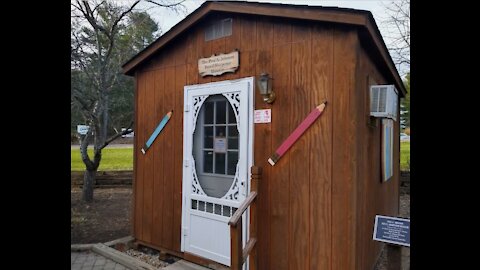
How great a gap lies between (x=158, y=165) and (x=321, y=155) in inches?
98.0

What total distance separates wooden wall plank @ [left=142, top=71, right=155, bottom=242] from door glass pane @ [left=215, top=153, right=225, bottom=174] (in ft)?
4.00

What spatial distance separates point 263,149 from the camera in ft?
11.6

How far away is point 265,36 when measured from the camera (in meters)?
3.54

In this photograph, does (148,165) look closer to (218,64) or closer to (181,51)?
(181,51)

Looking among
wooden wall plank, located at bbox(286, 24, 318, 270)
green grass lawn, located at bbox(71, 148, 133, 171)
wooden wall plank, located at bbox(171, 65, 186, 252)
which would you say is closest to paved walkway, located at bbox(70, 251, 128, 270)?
wooden wall plank, located at bbox(171, 65, 186, 252)

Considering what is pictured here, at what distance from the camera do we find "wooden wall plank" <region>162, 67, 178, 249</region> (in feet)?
14.5

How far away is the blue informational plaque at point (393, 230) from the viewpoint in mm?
2430

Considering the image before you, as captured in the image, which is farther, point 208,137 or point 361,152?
point 208,137

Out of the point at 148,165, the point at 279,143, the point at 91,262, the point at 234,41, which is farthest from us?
the point at 148,165

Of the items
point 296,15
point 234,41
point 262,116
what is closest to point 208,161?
point 262,116

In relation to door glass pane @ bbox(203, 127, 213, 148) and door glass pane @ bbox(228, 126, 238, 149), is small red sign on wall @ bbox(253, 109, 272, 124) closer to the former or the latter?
door glass pane @ bbox(228, 126, 238, 149)

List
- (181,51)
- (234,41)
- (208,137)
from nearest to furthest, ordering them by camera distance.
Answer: (234,41)
(208,137)
(181,51)
